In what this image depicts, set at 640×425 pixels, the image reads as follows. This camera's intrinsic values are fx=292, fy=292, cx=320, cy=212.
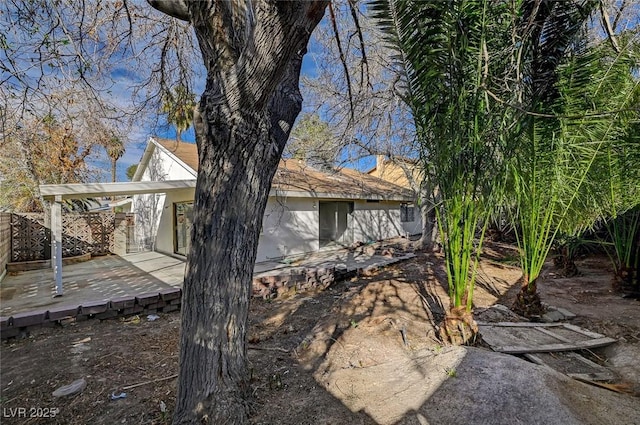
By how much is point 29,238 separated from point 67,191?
528cm

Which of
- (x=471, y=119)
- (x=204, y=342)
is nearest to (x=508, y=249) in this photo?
(x=471, y=119)

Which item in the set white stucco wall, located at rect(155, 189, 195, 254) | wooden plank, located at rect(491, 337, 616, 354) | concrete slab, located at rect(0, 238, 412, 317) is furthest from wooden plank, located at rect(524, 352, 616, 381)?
white stucco wall, located at rect(155, 189, 195, 254)

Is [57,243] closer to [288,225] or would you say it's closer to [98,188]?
[98,188]

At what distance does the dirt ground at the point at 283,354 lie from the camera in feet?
9.77

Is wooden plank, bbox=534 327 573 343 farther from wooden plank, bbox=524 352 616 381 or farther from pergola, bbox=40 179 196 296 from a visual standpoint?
pergola, bbox=40 179 196 296

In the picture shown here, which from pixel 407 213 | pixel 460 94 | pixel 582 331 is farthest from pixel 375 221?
pixel 460 94

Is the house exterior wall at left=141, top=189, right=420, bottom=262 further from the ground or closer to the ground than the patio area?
further from the ground

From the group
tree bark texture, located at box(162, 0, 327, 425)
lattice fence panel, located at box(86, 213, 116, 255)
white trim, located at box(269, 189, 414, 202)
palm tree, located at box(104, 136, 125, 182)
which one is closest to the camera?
tree bark texture, located at box(162, 0, 327, 425)

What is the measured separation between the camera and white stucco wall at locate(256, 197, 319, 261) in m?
10.5

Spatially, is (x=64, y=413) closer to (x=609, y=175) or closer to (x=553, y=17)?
(x=553, y=17)

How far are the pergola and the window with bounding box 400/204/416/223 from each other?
13.6 meters

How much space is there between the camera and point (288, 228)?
11438mm

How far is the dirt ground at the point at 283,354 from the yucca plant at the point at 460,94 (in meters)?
1.43

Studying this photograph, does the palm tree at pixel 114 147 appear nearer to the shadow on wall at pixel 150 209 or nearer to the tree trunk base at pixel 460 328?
the shadow on wall at pixel 150 209
